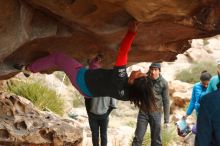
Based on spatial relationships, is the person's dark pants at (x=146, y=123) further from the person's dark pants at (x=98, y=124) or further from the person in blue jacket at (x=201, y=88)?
the person in blue jacket at (x=201, y=88)

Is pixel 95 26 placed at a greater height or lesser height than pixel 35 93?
greater

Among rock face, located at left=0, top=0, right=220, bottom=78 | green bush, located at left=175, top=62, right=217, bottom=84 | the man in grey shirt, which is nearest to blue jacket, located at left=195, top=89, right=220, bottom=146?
rock face, located at left=0, top=0, right=220, bottom=78

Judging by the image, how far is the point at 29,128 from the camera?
23.0ft

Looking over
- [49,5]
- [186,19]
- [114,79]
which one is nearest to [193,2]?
[186,19]

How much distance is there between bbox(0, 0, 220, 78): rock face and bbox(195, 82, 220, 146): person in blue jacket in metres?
1.13

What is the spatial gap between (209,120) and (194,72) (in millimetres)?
19699

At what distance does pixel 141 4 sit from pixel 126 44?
2.36 feet

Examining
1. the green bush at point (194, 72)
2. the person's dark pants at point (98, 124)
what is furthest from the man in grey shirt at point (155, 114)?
the green bush at point (194, 72)

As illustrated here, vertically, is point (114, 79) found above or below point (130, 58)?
below

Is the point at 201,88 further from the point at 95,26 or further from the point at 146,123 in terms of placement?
the point at 95,26

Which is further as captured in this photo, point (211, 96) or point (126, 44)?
point (126, 44)

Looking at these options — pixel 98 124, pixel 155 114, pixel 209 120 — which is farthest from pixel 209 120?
pixel 98 124

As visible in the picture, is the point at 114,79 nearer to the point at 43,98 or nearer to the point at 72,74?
the point at 72,74

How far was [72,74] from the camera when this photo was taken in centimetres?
572
